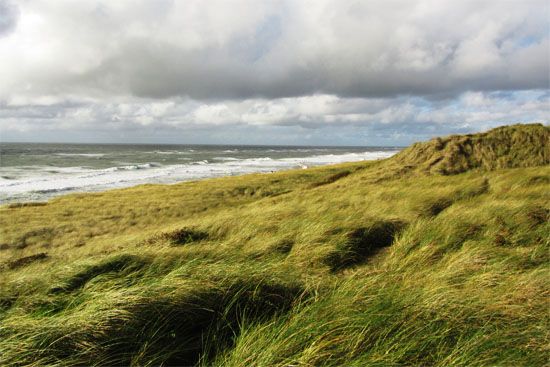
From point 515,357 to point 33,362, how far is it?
3884mm

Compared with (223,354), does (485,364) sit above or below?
above

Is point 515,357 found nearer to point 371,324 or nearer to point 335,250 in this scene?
point 371,324

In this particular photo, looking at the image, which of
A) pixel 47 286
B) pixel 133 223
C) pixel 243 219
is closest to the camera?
pixel 47 286

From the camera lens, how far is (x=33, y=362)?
3.10 metres

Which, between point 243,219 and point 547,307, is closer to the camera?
point 547,307

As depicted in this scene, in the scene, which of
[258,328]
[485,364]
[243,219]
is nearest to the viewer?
[485,364]

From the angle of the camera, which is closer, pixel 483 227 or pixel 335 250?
pixel 335 250

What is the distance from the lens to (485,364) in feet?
9.09

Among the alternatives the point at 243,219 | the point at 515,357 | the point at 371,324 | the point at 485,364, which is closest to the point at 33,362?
the point at 371,324

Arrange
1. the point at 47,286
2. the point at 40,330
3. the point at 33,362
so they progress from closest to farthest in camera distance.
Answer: the point at 33,362
the point at 40,330
the point at 47,286

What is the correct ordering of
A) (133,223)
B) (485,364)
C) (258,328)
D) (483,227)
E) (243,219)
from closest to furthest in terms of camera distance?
(485,364), (258,328), (483,227), (243,219), (133,223)

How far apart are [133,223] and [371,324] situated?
50.0 ft

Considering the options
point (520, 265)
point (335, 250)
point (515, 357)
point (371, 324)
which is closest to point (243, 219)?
point (335, 250)

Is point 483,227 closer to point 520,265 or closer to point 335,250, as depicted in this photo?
point 520,265
